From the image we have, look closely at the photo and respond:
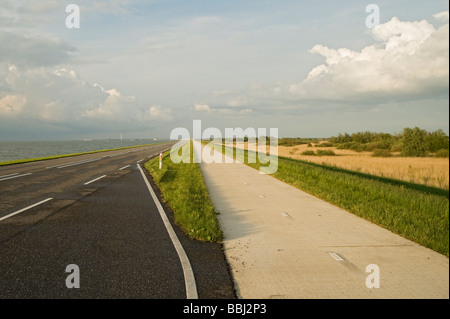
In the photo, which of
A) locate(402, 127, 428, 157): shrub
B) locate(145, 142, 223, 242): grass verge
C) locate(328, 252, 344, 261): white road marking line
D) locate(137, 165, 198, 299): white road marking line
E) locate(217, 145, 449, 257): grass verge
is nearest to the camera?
locate(137, 165, 198, 299): white road marking line

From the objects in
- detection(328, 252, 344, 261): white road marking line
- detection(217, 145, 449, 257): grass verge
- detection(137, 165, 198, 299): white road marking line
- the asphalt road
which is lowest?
detection(328, 252, 344, 261): white road marking line

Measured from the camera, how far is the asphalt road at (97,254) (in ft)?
13.1

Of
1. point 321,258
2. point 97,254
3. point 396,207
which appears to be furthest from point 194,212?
point 396,207

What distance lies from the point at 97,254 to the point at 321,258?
3.67 metres

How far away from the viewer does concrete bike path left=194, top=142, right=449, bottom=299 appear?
13.1 feet

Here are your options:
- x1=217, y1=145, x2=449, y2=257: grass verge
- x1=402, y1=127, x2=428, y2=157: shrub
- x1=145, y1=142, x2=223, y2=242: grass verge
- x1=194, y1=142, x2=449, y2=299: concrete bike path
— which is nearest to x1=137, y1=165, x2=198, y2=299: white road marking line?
x1=145, y1=142, x2=223, y2=242: grass verge

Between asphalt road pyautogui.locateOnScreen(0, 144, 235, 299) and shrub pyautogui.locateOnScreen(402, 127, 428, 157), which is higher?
shrub pyautogui.locateOnScreen(402, 127, 428, 157)

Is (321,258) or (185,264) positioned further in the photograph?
(321,258)

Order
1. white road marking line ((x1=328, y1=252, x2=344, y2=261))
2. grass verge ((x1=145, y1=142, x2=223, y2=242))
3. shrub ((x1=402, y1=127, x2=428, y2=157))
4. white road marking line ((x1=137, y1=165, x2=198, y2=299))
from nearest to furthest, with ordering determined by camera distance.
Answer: white road marking line ((x1=137, y1=165, x2=198, y2=299)) → white road marking line ((x1=328, y1=252, x2=344, y2=261)) → grass verge ((x1=145, y1=142, x2=223, y2=242)) → shrub ((x1=402, y1=127, x2=428, y2=157))

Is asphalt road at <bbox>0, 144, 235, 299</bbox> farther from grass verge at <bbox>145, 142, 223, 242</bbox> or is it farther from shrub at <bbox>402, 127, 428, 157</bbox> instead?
shrub at <bbox>402, 127, 428, 157</bbox>

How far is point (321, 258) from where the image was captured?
5152mm

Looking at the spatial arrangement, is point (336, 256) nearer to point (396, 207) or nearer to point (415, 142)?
point (396, 207)

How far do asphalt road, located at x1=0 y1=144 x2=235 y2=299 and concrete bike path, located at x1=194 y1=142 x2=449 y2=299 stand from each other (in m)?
0.51

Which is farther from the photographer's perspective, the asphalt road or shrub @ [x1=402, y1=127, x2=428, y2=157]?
shrub @ [x1=402, y1=127, x2=428, y2=157]
